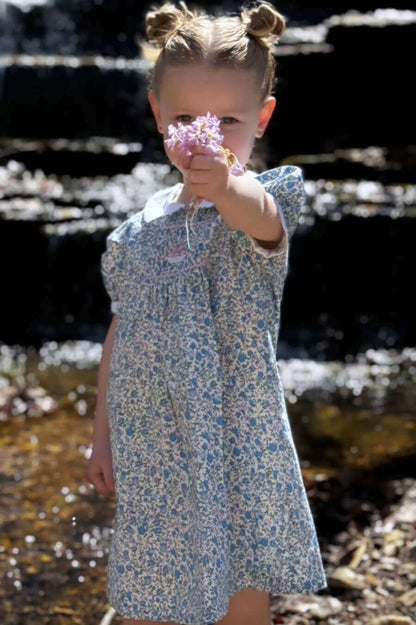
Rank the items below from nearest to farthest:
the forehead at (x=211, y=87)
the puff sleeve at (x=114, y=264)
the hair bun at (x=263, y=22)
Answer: the forehead at (x=211, y=87) < the hair bun at (x=263, y=22) < the puff sleeve at (x=114, y=264)

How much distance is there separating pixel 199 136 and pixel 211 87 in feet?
0.66

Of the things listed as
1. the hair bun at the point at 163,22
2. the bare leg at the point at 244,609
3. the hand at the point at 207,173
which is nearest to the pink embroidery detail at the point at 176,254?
the hand at the point at 207,173

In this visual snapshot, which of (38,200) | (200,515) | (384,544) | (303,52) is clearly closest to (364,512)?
(384,544)

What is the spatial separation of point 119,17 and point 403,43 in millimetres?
3016

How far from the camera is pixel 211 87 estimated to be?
1931 millimetres

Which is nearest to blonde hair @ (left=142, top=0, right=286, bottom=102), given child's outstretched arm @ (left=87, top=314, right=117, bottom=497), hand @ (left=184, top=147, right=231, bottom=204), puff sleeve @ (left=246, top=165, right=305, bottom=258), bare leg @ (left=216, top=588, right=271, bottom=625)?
puff sleeve @ (left=246, top=165, right=305, bottom=258)

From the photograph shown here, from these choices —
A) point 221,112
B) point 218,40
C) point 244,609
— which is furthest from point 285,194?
point 244,609

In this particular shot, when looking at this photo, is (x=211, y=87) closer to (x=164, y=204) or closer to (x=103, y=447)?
(x=164, y=204)

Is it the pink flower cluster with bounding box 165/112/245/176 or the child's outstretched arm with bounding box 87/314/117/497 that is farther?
the child's outstretched arm with bounding box 87/314/117/497

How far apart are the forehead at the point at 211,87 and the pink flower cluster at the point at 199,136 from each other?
121 millimetres

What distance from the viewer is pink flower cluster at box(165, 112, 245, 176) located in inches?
69.6

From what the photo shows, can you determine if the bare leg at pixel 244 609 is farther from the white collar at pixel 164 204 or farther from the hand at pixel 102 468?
the white collar at pixel 164 204

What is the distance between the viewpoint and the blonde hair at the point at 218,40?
196 cm

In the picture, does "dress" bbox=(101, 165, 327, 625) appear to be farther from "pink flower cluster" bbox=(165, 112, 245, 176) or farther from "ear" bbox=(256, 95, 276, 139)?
"pink flower cluster" bbox=(165, 112, 245, 176)
